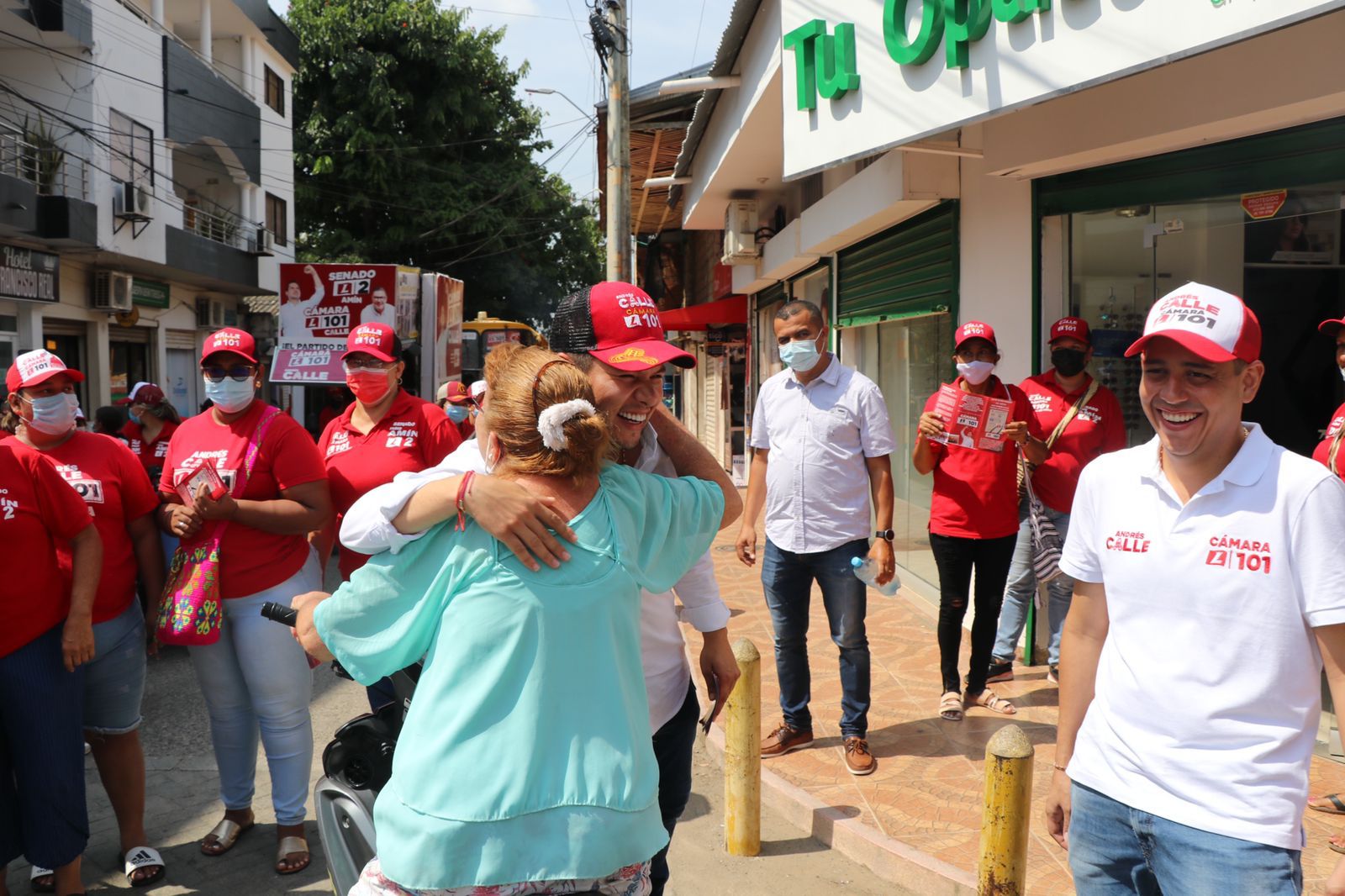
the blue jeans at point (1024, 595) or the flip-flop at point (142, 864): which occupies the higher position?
the blue jeans at point (1024, 595)

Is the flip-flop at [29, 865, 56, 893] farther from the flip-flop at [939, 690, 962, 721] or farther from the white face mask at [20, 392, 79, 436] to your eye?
the flip-flop at [939, 690, 962, 721]

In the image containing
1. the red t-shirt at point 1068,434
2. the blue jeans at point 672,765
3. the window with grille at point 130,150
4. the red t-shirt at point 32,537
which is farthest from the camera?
the window with grille at point 130,150

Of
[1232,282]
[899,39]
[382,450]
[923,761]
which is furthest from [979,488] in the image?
[382,450]

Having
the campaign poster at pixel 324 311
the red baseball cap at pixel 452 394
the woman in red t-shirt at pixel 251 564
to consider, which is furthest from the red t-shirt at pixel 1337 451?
the campaign poster at pixel 324 311

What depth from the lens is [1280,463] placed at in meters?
2.12

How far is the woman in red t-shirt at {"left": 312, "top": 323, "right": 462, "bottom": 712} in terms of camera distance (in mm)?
4520

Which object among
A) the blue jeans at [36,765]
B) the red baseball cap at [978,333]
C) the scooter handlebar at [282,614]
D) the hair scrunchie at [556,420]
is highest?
the red baseball cap at [978,333]

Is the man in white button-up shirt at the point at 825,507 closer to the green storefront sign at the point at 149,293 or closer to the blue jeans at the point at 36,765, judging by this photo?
the blue jeans at the point at 36,765

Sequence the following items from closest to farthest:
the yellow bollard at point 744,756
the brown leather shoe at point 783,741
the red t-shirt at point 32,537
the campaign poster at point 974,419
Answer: the red t-shirt at point 32,537 → the yellow bollard at point 744,756 → the brown leather shoe at point 783,741 → the campaign poster at point 974,419

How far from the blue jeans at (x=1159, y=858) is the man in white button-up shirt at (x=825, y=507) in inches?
95.8

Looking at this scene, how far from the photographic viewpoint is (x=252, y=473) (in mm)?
4094

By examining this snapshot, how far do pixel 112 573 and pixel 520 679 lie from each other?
9.33ft

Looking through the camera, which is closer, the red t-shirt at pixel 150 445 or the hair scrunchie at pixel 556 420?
the hair scrunchie at pixel 556 420

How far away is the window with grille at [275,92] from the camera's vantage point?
1015 inches
